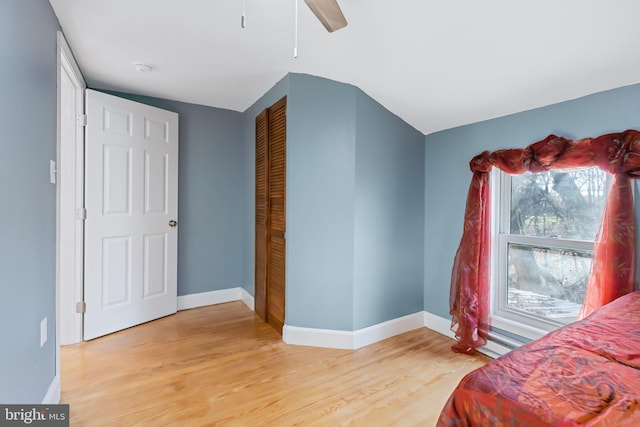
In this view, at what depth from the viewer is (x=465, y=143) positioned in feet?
8.16

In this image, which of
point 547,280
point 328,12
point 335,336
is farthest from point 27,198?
point 547,280

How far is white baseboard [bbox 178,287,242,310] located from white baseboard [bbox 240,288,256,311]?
6 cm

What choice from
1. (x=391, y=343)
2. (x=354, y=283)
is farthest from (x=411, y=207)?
(x=391, y=343)

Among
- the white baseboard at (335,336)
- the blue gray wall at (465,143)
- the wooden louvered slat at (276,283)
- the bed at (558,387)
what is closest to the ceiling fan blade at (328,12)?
the bed at (558,387)

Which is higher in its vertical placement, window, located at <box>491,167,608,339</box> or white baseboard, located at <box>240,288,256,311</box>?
window, located at <box>491,167,608,339</box>

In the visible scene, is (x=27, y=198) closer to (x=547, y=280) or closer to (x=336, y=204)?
(x=336, y=204)

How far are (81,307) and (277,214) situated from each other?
1740 mm

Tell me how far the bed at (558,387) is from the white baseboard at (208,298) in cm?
299

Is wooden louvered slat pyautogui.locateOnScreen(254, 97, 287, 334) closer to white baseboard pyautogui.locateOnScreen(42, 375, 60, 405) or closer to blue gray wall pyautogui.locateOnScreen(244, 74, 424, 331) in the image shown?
blue gray wall pyautogui.locateOnScreen(244, 74, 424, 331)

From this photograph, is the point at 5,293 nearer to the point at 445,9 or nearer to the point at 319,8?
the point at 319,8

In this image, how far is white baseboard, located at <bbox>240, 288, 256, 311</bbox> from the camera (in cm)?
323

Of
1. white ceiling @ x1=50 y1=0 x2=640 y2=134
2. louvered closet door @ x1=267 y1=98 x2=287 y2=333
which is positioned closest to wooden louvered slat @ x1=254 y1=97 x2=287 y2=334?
louvered closet door @ x1=267 y1=98 x2=287 y2=333

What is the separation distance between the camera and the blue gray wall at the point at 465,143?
1736mm

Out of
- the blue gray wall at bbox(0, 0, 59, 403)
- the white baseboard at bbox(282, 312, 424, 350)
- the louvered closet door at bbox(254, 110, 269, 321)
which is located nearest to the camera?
the blue gray wall at bbox(0, 0, 59, 403)
